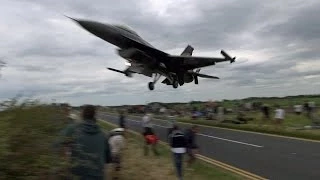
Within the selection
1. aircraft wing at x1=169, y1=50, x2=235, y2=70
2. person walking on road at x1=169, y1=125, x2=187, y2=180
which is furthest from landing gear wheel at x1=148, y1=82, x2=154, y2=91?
person walking on road at x1=169, y1=125, x2=187, y2=180

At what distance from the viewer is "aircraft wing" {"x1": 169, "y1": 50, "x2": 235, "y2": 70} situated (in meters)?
31.7

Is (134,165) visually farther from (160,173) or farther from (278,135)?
(278,135)

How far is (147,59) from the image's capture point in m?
30.7

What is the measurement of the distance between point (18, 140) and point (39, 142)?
292mm

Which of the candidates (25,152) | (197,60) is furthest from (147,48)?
(25,152)

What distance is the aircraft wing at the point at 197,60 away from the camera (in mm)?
31688

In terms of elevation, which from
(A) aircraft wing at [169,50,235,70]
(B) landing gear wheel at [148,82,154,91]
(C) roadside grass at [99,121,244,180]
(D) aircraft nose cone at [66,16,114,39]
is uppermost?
(D) aircraft nose cone at [66,16,114,39]

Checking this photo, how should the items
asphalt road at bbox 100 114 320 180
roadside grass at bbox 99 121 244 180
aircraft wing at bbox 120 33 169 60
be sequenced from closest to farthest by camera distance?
roadside grass at bbox 99 121 244 180
asphalt road at bbox 100 114 320 180
aircraft wing at bbox 120 33 169 60

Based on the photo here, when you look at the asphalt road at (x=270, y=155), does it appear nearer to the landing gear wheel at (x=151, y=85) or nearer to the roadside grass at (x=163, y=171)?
the roadside grass at (x=163, y=171)

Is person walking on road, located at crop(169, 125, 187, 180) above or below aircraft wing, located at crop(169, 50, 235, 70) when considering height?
below

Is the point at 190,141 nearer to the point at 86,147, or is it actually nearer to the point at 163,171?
the point at 163,171

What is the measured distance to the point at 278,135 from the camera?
27812 millimetres

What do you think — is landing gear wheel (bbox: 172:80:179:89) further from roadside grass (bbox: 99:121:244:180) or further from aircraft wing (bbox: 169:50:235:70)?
roadside grass (bbox: 99:121:244:180)

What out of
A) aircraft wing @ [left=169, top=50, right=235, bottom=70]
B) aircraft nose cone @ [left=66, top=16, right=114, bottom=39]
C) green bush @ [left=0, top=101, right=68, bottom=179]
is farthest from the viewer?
aircraft wing @ [left=169, top=50, right=235, bottom=70]
